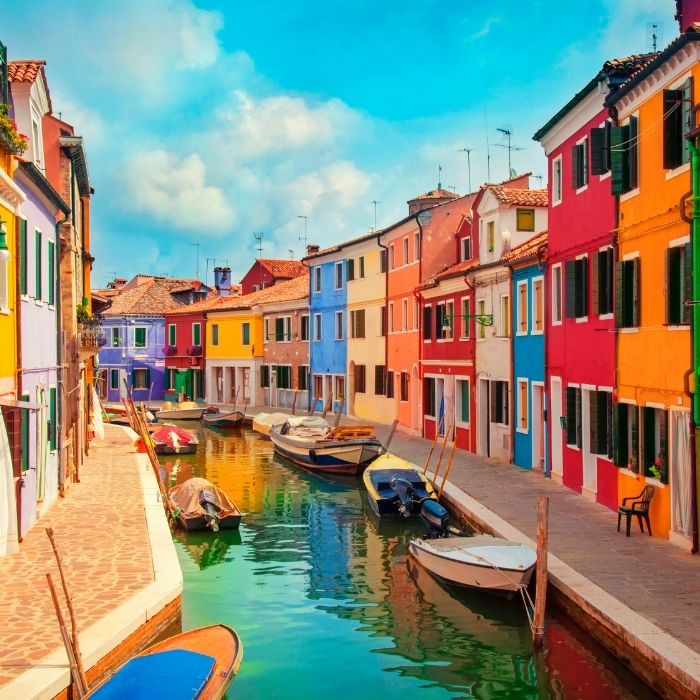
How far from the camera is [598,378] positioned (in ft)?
62.3

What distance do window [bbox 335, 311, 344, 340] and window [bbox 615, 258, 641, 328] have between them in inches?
1170

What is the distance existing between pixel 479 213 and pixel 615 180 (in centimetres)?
1198

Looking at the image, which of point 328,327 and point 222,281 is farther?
point 222,281

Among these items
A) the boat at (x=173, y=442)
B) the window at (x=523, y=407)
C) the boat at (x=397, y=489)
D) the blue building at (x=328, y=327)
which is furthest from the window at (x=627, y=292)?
the blue building at (x=328, y=327)

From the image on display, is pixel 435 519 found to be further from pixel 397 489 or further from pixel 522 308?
pixel 522 308

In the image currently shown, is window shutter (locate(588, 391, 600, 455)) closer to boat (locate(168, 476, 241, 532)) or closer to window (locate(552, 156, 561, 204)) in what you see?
window (locate(552, 156, 561, 204))

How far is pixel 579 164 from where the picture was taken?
20.2 metres

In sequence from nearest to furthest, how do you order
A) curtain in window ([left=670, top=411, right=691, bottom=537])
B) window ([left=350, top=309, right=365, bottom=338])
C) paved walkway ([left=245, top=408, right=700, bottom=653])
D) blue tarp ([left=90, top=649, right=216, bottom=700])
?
blue tarp ([left=90, top=649, right=216, bottom=700]) → paved walkway ([left=245, top=408, right=700, bottom=653]) → curtain in window ([left=670, top=411, right=691, bottom=537]) → window ([left=350, top=309, right=365, bottom=338])

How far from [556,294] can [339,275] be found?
2528cm

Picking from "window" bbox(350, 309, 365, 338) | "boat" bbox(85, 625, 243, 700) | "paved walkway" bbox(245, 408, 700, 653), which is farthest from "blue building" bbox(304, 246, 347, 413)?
"boat" bbox(85, 625, 243, 700)

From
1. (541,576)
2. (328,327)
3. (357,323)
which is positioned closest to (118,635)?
(541,576)

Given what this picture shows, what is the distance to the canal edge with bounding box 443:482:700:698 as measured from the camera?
9.62m

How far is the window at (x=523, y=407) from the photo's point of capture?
25.0 meters

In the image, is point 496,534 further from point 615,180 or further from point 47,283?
point 47,283
